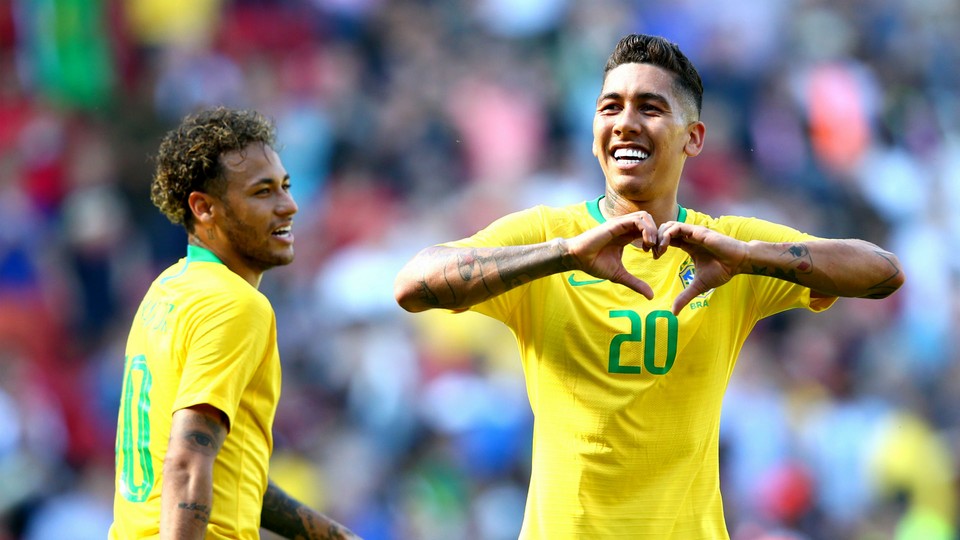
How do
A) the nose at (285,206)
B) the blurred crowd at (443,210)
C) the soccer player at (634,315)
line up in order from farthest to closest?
the blurred crowd at (443,210) → the nose at (285,206) → the soccer player at (634,315)

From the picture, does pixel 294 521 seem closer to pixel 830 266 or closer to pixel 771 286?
pixel 771 286

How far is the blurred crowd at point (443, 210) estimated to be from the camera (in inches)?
384

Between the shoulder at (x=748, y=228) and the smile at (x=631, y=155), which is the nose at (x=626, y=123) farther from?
the shoulder at (x=748, y=228)

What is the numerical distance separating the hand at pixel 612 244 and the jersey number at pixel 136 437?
1.46 meters

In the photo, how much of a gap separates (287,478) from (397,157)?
3.12 metres

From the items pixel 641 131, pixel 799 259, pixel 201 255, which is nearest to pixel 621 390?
pixel 799 259

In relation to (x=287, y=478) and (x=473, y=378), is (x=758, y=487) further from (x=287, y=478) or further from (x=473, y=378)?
(x=287, y=478)

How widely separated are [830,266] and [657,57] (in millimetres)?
893

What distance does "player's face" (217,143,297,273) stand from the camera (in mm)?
4645

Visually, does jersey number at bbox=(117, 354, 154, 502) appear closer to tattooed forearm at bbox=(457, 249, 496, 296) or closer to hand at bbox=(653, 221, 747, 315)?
tattooed forearm at bbox=(457, 249, 496, 296)

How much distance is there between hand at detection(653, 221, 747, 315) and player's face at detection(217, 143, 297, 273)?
143cm

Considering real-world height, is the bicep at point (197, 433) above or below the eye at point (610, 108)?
below

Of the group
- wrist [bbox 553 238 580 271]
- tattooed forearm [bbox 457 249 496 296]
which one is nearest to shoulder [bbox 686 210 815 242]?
wrist [bbox 553 238 580 271]

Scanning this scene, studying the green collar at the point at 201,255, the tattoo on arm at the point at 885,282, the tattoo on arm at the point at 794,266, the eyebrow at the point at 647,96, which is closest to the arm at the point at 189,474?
the green collar at the point at 201,255
